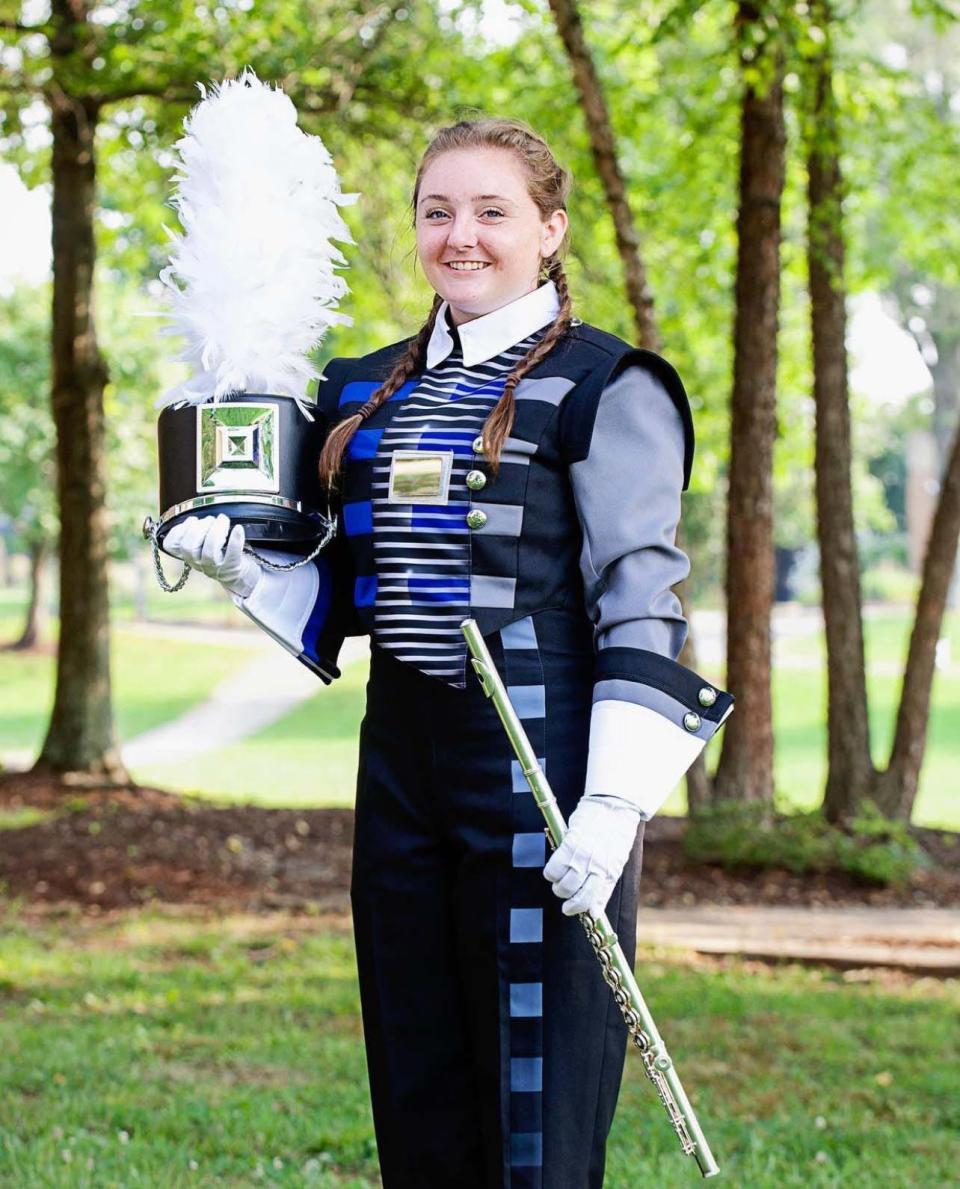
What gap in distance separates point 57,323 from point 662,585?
8443 mm

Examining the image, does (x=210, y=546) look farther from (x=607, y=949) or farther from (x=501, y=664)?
(x=607, y=949)

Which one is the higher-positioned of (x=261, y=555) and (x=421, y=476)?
(x=421, y=476)

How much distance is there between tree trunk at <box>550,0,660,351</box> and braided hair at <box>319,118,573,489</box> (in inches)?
160

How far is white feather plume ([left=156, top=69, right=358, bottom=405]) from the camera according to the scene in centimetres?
250

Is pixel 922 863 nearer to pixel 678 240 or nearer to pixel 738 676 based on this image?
pixel 738 676

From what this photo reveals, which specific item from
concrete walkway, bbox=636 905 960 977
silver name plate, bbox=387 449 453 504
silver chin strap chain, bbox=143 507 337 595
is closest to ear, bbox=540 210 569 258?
silver name plate, bbox=387 449 453 504

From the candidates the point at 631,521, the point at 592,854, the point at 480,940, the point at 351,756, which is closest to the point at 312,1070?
the point at 480,940

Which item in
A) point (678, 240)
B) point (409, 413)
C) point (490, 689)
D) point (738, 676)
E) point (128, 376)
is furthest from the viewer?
point (128, 376)

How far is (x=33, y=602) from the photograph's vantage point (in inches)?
1209

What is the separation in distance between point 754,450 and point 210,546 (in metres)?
5.52

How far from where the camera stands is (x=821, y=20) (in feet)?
21.9

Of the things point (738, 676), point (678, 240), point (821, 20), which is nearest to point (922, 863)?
point (738, 676)

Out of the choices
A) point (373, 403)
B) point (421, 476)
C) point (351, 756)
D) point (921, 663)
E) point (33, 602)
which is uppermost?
point (373, 403)

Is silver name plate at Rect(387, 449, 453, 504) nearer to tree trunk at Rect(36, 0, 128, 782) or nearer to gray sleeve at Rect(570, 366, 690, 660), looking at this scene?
gray sleeve at Rect(570, 366, 690, 660)
